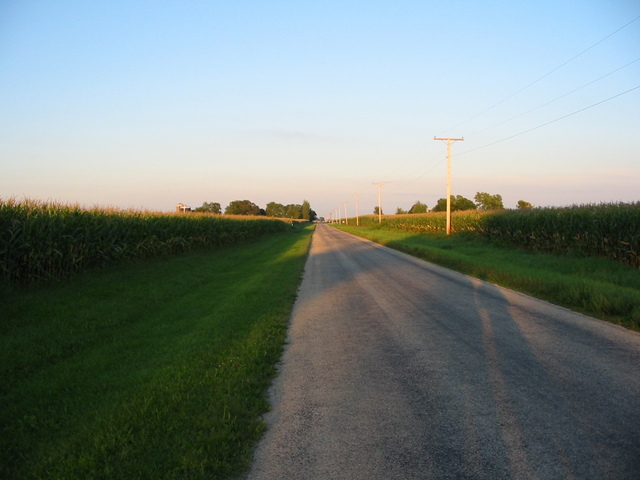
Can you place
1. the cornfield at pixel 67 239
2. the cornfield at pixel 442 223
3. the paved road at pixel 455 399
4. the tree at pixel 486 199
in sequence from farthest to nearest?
the tree at pixel 486 199 < the cornfield at pixel 442 223 < the cornfield at pixel 67 239 < the paved road at pixel 455 399

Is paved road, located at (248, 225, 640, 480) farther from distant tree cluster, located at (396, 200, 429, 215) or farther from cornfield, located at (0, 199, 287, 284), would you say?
distant tree cluster, located at (396, 200, 429, 215)

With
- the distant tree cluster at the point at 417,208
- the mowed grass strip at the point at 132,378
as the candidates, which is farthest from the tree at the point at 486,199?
the mowed grass strip at the point at 132,378

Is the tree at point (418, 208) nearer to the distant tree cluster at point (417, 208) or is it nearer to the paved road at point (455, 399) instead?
the distant tree cluster at point (417, 208)

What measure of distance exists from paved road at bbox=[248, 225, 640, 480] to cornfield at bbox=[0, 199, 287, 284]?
6749mm

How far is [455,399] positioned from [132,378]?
4.06 metres

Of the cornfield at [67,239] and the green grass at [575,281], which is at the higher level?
the cornfield at [67,239]

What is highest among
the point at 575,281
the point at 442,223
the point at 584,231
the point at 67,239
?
the point at 67,239

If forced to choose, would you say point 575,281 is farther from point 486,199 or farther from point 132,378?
point 486,199

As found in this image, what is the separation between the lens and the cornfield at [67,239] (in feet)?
33.2

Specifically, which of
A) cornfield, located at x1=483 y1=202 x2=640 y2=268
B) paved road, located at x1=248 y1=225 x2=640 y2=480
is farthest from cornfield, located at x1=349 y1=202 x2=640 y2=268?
paved road, located at x1=248 y1=225 x2=640 y2=480

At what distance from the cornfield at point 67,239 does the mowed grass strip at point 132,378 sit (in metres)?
0.70

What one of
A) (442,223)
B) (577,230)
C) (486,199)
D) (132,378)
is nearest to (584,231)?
(577,230)

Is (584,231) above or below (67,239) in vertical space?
below

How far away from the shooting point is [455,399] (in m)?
4.55
